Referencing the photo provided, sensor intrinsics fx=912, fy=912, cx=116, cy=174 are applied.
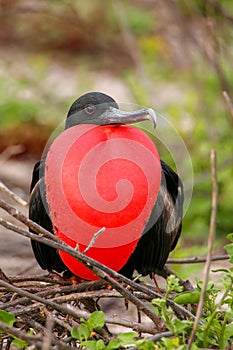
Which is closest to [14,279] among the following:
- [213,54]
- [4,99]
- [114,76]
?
[213,54]

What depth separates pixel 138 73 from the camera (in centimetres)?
539

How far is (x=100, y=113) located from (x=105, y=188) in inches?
12.7

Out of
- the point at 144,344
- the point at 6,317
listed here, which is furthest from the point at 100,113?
the point at 144,344

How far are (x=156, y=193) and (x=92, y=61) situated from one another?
503 cm

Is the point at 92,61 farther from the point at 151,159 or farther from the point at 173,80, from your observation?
the point at 151,159

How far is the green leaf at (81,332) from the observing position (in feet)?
6.13

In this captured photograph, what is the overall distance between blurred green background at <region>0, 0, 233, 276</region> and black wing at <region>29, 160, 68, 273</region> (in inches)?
38.2

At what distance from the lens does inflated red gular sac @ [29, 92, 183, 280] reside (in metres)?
1.95

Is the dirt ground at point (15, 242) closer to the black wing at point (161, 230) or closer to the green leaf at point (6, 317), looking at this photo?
the black wing at point (161, 230)

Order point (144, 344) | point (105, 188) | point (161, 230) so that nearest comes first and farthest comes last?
point (144, 344) → point (105, 188) → point (161, 230)

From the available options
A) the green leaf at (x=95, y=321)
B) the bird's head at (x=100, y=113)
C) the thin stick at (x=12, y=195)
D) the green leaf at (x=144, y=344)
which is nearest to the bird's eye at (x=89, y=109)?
the bird's head at (x=100, y=113)

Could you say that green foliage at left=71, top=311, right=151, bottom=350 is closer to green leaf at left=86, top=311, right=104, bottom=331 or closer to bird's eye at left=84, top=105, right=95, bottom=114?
green leaf at left=86, top=311, right=104, bottom=331

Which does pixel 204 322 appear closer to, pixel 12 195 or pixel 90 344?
pixel 90 344

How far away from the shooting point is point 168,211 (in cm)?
227
